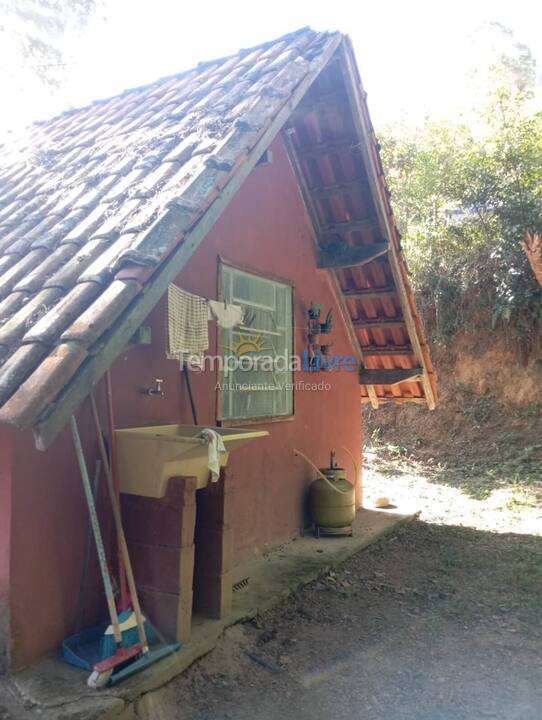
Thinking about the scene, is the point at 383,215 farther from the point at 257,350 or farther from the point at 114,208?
the point at 114,208

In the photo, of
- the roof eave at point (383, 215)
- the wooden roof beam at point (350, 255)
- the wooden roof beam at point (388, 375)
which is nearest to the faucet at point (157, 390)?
the roof eave at point (383, 215)

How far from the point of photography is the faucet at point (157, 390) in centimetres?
455

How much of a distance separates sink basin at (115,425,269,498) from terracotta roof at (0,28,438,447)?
2.83 ft

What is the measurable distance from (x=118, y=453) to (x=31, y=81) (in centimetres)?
1285

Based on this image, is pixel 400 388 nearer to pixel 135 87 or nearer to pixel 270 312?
pixel 270 312

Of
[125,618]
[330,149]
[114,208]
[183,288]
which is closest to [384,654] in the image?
[125,618]

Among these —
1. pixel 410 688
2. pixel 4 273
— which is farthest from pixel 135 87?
pixel 410 688

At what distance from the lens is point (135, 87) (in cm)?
691

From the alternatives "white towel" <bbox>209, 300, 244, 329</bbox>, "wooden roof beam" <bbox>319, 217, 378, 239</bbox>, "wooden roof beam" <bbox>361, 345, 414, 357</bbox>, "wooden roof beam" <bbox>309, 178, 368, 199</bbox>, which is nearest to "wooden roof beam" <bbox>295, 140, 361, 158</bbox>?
"wooden roof beam" <bbox>309, 178, 368, 199</bbox>

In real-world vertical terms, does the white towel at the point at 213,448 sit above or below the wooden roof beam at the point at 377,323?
below

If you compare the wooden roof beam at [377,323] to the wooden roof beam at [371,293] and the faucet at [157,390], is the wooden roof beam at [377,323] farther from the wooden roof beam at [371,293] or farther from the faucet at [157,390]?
the faucet at [157,390]

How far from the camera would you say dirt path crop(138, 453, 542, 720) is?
3492mm

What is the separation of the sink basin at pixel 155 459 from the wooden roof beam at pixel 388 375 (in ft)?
16.1

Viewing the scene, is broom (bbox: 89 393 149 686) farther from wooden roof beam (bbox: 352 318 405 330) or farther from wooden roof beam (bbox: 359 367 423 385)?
wooden roof beam (bbox: 359 367 423 385)
